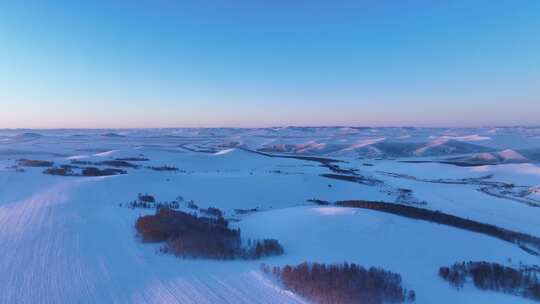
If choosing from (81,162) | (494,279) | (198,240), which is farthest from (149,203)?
(81,162)

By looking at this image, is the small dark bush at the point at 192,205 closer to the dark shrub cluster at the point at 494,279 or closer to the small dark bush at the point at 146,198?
the small dark bush at the point at 146,198

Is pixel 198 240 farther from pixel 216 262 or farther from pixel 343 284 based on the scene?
pixel 343 284

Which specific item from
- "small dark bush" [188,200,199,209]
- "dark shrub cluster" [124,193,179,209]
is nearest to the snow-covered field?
"small dark bush" [188,200,199,209]

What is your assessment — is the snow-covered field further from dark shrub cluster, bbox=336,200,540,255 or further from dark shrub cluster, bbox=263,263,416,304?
dark shrub cluster, bbox=336,200,540,255

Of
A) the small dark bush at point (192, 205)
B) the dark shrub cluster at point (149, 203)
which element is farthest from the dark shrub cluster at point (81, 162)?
the small dark bush at point (192, 205)

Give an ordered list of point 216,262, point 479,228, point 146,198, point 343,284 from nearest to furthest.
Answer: point 343,284 < point 216,262 < point 479,228 < point 146,198

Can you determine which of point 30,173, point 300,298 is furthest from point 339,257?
point 30,173
